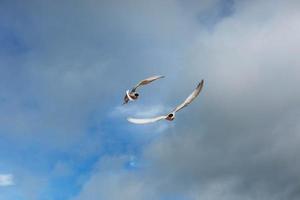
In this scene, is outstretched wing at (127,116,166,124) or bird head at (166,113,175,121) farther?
bird head at (166,113,175,121)

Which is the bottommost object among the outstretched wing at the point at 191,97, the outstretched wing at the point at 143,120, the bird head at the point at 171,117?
the outstretched wing at the point at 143,120

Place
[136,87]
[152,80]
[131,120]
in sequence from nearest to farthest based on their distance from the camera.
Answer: [131,120]
[152,80]
[136,87]

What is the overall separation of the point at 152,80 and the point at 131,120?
9.92m

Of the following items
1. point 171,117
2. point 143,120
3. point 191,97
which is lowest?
point 143,120

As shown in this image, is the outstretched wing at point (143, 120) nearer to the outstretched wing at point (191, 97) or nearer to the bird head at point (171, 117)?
the bird head at point (171, 117)

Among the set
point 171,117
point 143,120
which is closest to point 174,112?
point 171,117

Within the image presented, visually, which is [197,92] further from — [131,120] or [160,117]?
[131,120]

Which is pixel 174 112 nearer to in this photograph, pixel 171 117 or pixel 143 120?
pixel 171 117

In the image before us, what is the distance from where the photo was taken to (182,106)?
60.7 m

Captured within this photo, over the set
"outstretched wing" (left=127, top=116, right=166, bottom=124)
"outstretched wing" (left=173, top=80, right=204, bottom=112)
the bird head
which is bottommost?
"outstretched wing" (left=127, top=116, right=166, bottom=124)

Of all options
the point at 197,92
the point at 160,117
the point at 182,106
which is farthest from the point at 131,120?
the point at 197,92

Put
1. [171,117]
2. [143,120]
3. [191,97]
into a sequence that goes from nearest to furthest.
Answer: [143,120] → [171,117] → [191,97]

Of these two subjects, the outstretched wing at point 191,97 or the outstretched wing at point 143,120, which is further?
the outstretched wing at point 191,97

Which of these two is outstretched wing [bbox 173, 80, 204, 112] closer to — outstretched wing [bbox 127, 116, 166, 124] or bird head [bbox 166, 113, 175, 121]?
bird head [bbox 166, 113, 175, 121]
